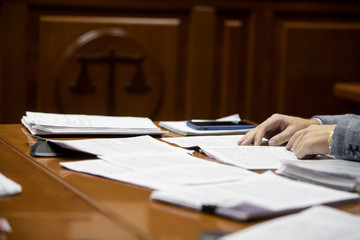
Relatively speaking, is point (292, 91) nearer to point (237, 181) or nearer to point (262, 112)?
point (262, 112)

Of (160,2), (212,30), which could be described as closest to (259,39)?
(212,30)

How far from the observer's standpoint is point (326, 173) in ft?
3.08

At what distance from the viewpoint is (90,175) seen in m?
1.00

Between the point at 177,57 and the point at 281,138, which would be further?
the point at 177,57

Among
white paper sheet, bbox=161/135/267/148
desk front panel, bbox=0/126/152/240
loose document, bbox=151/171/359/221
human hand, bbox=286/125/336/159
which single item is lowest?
desk front panel, bbox=0/126/152/240

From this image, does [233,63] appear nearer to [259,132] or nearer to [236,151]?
[259,132]

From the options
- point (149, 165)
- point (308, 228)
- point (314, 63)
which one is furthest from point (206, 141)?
point (314, 63)

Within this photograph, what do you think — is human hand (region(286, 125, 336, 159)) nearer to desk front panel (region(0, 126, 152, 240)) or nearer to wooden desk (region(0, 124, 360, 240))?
wooden desk (region(0, 124, 360, 240))

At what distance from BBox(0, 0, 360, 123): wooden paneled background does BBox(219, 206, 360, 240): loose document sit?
6.51 ft

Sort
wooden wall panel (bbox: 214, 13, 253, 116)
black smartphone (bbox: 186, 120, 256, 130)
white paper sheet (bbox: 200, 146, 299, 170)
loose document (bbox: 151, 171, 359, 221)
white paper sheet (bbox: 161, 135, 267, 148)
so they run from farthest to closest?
wooden wall panel (bbox: 214, 13, 253, 116), black smartphone (bbox: 186, 120, 256, 130), white paper sheet (bbox: 161, 135, 267, 148), white paper sheet (bbox: 200, 146, 299, 170), loose document (bbox: 151, 171, 359, 221)

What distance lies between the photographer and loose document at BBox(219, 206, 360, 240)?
2.15 ft

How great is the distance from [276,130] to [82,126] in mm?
456

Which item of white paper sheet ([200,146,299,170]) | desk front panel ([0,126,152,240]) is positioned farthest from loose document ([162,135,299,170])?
desk front panel ([0,126,152,240])

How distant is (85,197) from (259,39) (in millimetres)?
2088
